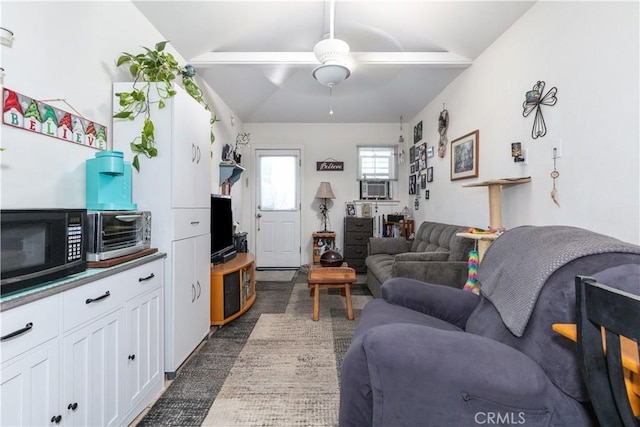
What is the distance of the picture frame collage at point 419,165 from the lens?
13.5 ft

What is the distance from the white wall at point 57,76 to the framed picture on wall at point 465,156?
2.93 metres

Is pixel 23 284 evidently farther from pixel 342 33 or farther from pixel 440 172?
pixel 440 172

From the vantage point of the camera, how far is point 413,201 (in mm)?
4773

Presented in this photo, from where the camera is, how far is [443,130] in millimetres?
3594

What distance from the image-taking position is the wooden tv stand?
2.59 metres

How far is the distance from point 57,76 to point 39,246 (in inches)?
38.4

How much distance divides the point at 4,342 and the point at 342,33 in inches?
118

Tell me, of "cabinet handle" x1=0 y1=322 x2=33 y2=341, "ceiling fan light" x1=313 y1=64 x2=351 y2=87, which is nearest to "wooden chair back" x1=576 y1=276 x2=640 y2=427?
"cabinet handle" x1=0 y1=322 x2=33 y2=341

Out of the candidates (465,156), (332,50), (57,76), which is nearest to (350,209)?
(465,156)

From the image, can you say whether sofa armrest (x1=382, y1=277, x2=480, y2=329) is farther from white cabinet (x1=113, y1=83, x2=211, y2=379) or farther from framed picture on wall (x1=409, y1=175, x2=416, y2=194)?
framed picture on wall (x1=409, y1=175, x2=416, y2=194)

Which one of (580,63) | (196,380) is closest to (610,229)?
(580,63)

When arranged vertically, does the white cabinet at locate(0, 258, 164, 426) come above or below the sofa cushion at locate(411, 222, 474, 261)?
below

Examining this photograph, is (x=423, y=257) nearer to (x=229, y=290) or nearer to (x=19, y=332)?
(x=229, y=290)

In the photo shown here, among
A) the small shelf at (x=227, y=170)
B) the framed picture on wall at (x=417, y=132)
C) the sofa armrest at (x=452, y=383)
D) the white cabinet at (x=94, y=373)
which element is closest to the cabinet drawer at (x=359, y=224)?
the framed picture on wall at (x=417, y=132)
